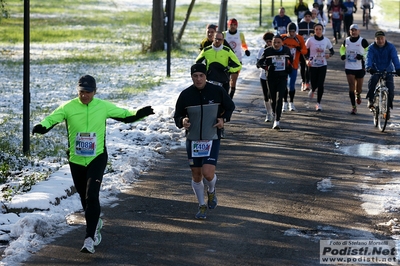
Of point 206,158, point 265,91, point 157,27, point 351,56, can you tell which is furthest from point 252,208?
point 157,27

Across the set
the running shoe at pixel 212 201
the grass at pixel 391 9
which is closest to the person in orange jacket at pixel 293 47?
the running shoe at pixel 212 201

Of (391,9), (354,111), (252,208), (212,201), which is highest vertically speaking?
(212,201)

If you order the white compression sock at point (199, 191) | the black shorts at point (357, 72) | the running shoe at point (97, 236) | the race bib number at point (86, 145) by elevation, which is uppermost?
the race bib number at point (86, 145)

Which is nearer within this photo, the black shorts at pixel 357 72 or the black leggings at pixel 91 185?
the black leggings at pixel 91 185

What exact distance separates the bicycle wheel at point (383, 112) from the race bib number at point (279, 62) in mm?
1937

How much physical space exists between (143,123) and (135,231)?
24.3 feet

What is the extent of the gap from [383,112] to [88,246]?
29.9 ft

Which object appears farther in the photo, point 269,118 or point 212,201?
point 269,118

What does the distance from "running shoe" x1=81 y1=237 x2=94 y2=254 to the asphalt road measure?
68mm

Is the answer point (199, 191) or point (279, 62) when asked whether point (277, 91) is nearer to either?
point (279, 62)

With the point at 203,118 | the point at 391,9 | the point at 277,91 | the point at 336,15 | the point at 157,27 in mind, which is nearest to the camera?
the point at 203,118

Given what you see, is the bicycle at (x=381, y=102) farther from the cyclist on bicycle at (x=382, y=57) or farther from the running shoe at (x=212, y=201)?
the running shoe at (x=212, y=201)

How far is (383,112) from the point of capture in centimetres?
1628

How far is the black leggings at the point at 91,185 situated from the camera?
28.3ft
